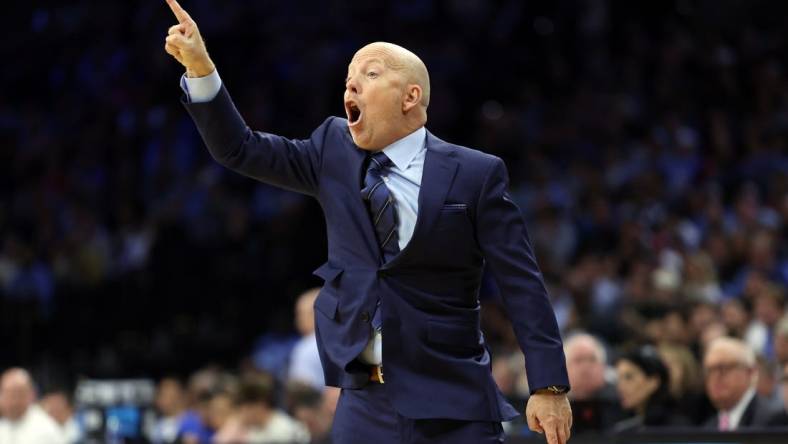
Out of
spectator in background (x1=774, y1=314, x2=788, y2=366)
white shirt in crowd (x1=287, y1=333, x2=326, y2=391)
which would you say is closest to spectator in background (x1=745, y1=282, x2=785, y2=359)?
spectator in background (x1=774, y1=314, x2=788, y2=366)

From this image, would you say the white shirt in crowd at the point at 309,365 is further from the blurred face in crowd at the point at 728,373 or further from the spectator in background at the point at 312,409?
the blurred face in crowd at the point at 728,373

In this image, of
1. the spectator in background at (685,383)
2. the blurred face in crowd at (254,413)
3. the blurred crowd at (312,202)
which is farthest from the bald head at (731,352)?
the blurred face in crowd at (254,413)

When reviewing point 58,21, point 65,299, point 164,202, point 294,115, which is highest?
point 58,21

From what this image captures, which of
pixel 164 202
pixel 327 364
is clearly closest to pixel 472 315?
pixel 327 364

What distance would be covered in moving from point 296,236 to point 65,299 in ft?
7.50

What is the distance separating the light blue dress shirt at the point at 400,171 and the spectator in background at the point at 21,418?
5319 mm

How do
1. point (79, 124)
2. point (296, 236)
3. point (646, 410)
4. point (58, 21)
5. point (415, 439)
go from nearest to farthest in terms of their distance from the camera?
point (415, 439) < point (646, 410) < point (296, 236) < point (58, 21) < point (79, 124)

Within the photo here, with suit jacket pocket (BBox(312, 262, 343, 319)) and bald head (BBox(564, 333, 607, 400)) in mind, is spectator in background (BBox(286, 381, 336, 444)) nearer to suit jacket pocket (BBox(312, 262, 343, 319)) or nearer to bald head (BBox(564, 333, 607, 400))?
bald head (BBox(564, 333, 607, 400))

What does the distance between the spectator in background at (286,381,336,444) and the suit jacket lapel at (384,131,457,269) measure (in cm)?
442

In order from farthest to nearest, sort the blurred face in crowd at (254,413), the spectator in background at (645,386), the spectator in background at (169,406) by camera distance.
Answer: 1. the spectator in background at (169,406)
2. the blurred face in crowd at (254,413)
3. the spectator in background at (645,386)

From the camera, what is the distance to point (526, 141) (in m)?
13.3

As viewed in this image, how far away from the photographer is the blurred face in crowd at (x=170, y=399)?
1038 centimetres

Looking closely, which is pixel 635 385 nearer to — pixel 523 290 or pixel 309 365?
pixel 309 365

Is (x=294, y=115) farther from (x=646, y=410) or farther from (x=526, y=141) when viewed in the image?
(x=646, y=410)
